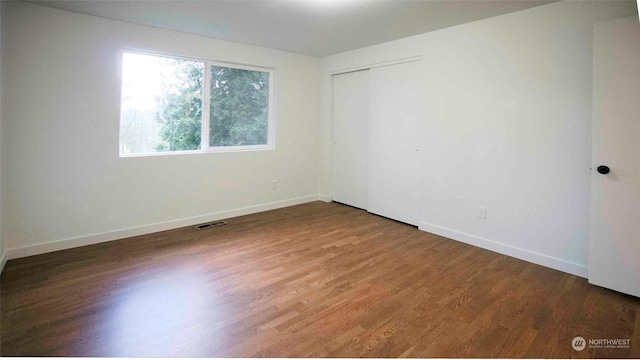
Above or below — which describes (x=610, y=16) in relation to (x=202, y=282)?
above

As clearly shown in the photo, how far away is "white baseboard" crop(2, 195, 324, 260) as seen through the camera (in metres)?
3.11

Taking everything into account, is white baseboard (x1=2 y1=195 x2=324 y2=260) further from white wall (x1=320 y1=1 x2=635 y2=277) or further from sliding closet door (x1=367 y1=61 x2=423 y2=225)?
white wall (x1=320 y1=1 x2=635 y2=277)

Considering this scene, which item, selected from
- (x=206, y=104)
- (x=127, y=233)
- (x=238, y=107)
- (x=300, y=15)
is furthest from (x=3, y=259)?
(x=300, y=15)

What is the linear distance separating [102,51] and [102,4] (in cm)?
54

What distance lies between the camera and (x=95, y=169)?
135 inches

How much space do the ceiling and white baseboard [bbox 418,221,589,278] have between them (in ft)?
7.62

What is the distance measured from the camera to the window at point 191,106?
12.1 feet

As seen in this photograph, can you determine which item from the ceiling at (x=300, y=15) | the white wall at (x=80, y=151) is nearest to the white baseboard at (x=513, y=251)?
the ceiling at (x=300, y=15)

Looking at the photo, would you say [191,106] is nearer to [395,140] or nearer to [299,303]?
[395,140]

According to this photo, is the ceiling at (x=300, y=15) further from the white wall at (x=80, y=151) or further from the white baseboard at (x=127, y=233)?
the white baseboard at (x=127, y=233)

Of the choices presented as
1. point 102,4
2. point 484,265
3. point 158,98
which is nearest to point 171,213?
point 158,98

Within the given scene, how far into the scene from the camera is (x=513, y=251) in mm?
3252

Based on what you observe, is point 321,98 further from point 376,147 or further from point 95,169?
point 95,169

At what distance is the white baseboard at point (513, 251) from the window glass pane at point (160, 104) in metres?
3.28
